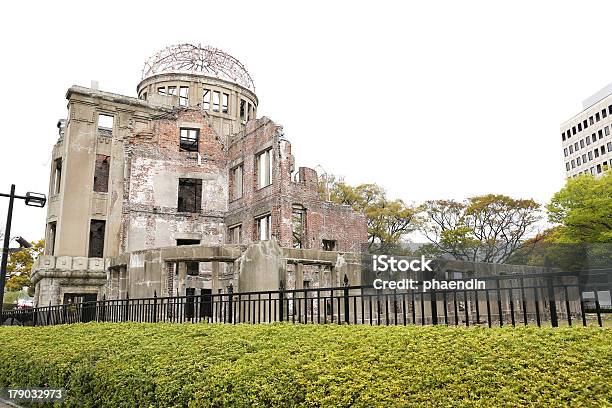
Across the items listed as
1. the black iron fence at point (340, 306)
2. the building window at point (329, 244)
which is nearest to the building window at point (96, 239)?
the black iron fence at point (340, 306)

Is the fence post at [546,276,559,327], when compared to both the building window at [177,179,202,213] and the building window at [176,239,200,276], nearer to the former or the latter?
the building window at [176,239,200,276]

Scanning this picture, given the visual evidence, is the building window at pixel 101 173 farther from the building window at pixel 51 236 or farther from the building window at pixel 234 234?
the building window at pixel 234 234

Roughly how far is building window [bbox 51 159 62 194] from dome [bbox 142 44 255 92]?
35.6 ft

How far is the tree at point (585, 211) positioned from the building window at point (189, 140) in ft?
84.8

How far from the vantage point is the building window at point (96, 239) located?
2905 centimetres

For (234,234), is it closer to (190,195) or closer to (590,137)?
(190,195)

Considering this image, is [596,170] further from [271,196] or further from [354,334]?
[354,334]

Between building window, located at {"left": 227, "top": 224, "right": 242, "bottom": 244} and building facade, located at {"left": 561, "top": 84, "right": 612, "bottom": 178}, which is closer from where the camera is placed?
building window, located at {"left": 227, "top": 224, "right": 242, "bottom": 244}

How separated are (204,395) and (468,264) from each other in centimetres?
2486

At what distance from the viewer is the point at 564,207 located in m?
35.4

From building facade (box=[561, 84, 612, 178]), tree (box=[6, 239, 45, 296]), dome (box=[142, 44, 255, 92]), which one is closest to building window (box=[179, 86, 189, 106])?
dome (box=[142, 44, 255, 92])

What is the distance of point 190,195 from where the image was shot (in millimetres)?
31469

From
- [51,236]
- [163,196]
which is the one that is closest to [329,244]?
[163,196]

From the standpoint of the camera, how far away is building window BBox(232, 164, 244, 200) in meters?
29.7
